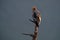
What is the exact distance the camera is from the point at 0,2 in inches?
84.2

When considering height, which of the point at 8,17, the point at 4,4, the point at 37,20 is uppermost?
the point at 4,4

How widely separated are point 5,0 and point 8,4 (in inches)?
2.4

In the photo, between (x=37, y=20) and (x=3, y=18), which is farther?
(x=3, y=18)

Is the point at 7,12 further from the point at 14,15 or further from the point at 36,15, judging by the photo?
the point at 36,15

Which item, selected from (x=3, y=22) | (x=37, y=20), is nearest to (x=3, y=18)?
(x=3, y=22)

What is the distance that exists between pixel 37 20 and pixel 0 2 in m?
0.90

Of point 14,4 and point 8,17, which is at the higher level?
point 14,4

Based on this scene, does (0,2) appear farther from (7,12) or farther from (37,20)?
(37,20)

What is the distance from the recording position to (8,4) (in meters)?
2.13

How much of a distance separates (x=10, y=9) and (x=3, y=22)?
7.0 inches

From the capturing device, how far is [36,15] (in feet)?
4.46

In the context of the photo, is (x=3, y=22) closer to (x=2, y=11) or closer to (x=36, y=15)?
(x=2, y=11)

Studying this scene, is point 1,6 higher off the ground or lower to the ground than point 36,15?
higher

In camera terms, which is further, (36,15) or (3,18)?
(3,18)
